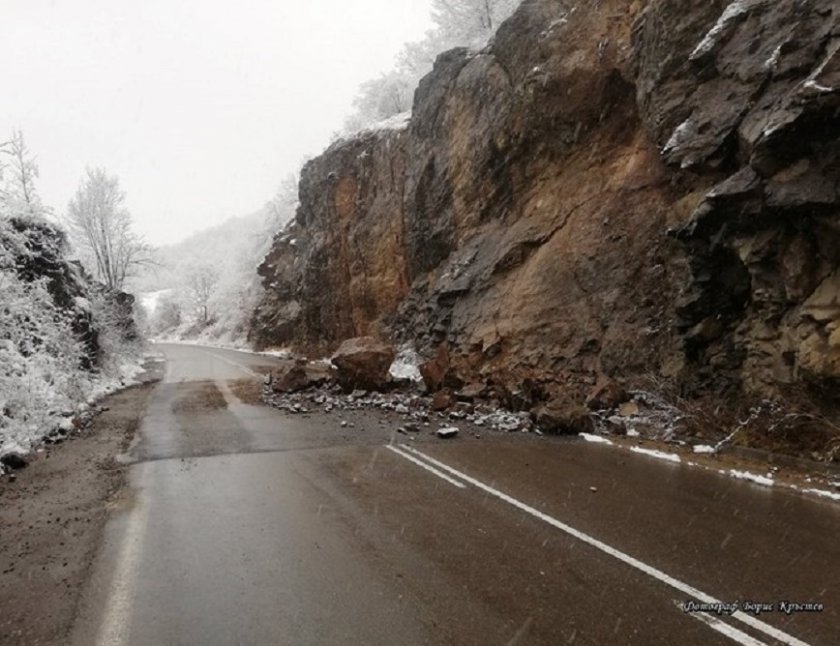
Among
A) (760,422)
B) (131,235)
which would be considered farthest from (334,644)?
(131,235)

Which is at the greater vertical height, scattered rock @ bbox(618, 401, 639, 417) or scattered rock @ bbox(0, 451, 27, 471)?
scattered rock @ bbox(0, 451, 27, 471)

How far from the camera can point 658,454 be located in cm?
879

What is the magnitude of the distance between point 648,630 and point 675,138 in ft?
35.2

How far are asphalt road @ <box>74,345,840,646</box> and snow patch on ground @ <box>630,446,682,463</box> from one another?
0.95 ft

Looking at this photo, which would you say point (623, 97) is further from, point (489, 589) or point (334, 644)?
point (334, 644)

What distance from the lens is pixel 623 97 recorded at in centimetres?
1572

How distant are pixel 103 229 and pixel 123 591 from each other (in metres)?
36.7

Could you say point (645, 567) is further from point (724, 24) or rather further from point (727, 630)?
point (724, 24)

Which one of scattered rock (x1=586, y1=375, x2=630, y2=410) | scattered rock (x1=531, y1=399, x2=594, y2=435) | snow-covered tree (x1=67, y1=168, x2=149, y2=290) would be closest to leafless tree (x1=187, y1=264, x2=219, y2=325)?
snow-covered tree (x1=67, y1=168, x2=149, y2=290)

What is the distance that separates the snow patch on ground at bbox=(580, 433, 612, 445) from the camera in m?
9.85

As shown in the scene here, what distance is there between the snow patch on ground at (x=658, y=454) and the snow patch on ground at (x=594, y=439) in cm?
65

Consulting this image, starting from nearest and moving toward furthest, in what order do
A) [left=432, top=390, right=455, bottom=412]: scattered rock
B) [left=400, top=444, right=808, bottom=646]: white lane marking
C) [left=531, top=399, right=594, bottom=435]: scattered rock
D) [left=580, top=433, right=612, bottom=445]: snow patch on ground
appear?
[left=400, top=444, right=808, bottom=646]: white lane marking
[left=580, top=433, right=612, bottom=445]: snow patch on ground
[left=531, top=399, right=594, bottom=435]: scattered rock
[left=432, top=390, right=455, bottom=412]: scattered rock

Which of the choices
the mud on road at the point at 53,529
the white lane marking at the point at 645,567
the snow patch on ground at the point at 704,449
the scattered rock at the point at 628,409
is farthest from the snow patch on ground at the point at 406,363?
the white lane marking at the point at 645,567

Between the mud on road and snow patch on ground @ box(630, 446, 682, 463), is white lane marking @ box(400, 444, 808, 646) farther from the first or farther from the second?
the mud on road
